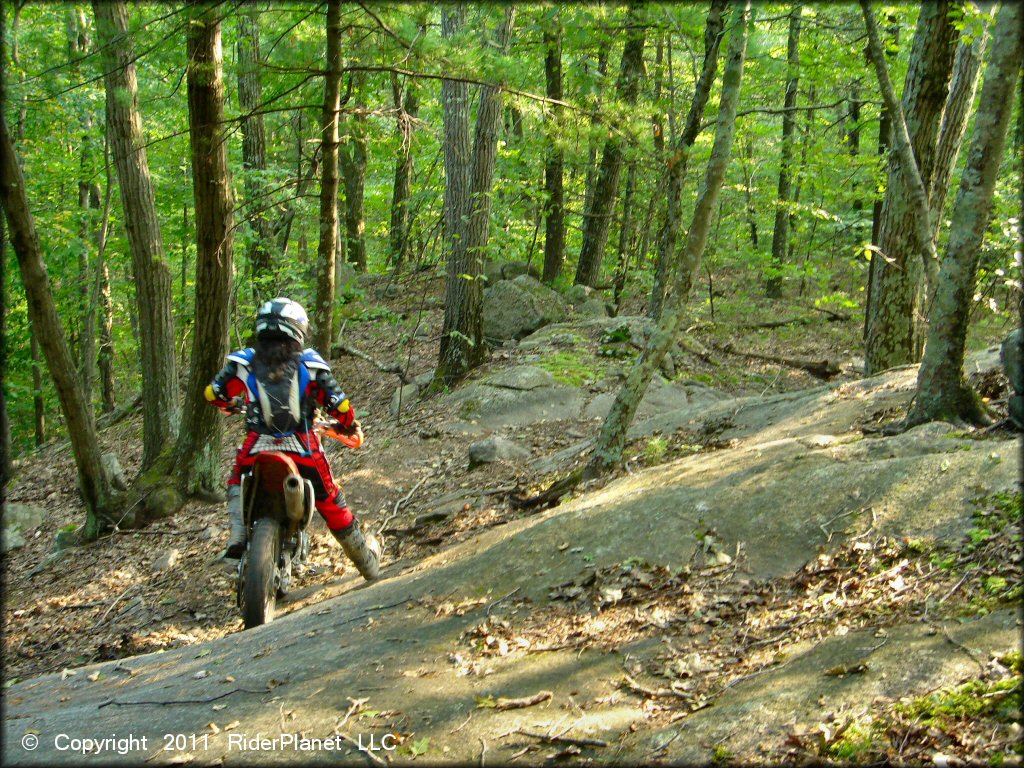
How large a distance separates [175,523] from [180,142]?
7.81 m

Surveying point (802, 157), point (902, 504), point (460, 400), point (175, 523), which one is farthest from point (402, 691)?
point (802, 157)

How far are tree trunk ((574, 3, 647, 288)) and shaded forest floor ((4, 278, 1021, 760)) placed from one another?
408cm

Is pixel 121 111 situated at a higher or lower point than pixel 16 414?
higher

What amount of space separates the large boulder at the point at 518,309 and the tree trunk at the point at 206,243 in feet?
22.4

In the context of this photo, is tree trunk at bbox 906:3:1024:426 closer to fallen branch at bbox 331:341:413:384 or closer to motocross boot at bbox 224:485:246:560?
motocross boot at bbox 224:485:246:560

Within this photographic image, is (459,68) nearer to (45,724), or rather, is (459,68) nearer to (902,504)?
(902,504)

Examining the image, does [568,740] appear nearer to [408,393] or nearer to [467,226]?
[408,393]

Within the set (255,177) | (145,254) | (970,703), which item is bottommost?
(970,703)

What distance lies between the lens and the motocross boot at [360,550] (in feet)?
18.4

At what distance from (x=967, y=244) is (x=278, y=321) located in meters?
4.63

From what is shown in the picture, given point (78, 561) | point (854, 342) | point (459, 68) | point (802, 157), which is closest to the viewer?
point (459, 68)

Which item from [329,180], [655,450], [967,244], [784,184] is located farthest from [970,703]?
[784,184]

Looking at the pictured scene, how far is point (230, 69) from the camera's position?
24.8 feet

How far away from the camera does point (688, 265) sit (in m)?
6.42
